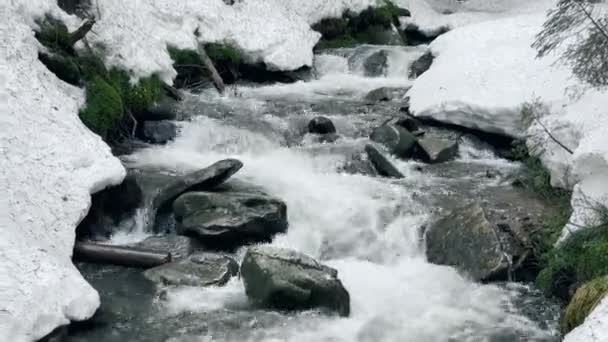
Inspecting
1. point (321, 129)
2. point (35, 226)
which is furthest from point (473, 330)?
point (321, 129)

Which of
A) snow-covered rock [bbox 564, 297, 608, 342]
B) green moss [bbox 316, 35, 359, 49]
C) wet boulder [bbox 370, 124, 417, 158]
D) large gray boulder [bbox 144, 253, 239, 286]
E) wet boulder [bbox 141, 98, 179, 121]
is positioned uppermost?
snow-covered rock [bbox 564, 297, 608, 342]

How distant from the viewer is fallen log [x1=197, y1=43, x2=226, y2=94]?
16.0 meters

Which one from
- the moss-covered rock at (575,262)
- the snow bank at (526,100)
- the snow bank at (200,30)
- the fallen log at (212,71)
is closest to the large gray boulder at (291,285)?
the moss-covered rock at (575,262)

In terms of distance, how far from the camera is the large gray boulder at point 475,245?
9094 mm

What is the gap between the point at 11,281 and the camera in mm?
6672

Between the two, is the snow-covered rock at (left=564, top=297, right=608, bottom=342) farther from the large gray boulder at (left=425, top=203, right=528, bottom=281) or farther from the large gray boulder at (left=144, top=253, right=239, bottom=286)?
the large gray boulder at (left=144, top=253, right=239, bottom=286)

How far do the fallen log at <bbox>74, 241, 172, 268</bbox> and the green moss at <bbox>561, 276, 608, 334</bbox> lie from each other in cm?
475

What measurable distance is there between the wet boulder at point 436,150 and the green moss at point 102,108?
17.5 feet

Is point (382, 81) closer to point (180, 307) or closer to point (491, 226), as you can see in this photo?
point (491, 226)

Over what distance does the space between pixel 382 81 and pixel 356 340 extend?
457 inches

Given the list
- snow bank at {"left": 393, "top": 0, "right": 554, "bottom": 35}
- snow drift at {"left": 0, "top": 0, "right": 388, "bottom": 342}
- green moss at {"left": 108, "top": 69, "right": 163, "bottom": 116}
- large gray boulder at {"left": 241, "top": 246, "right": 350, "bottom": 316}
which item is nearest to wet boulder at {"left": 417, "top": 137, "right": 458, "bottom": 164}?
large gray boulder at {"left": 241, "top": 246, "right": 350, "bottom": 316}

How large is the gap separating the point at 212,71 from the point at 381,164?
5.72 meters

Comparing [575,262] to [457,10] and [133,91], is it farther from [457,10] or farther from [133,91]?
[457,10]

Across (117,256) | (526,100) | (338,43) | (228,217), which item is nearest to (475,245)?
(228,217)
